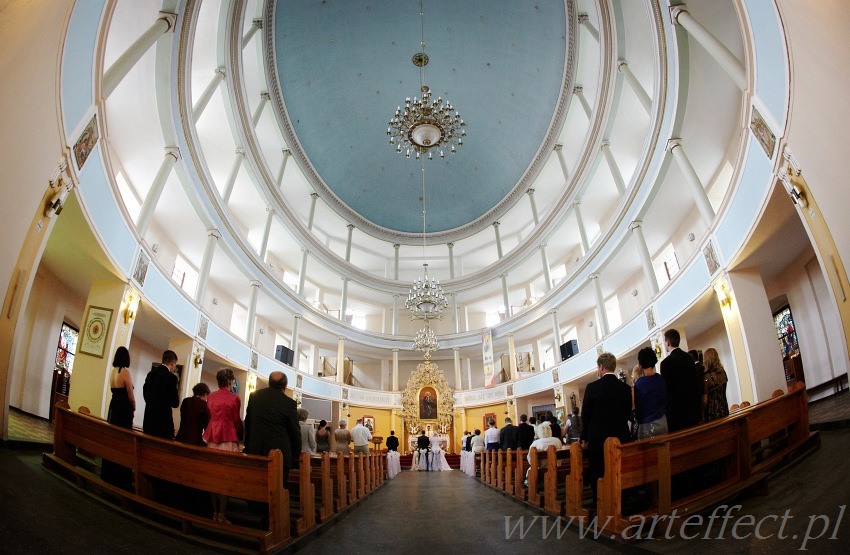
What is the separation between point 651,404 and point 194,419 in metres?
4.48

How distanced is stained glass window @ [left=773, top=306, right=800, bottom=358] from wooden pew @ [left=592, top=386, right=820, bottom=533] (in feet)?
21.4

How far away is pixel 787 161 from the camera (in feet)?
18.7

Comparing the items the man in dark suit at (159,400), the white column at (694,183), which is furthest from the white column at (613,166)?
the man in dark suit at (159,400)

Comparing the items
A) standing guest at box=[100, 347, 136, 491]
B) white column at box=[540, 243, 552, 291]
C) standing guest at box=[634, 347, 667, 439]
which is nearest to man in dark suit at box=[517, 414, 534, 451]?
standing guest at box=[634, 347, 667, 439]

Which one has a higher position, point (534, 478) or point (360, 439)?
point (534, 478)

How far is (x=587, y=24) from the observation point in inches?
574

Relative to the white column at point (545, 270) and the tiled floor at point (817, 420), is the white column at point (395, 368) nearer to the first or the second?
the white column at point (545, 270)

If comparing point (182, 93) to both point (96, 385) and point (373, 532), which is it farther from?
point (373, 532)

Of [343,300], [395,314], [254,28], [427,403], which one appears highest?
[254,28]

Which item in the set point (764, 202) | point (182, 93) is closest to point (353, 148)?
point (182, 93)

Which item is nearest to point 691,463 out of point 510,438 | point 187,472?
point 187,472

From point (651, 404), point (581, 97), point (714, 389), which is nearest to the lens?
point (651, 404)

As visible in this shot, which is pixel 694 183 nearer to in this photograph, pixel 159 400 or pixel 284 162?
pixel 159 400
